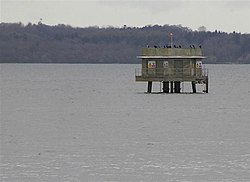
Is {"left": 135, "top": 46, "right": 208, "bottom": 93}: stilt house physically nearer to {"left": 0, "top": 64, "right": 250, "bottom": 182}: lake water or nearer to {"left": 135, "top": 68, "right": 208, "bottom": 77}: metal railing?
{"left": 135, "top": 68, "right": 208, "bottom": 77}: metal railing

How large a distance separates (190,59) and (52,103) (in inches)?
528

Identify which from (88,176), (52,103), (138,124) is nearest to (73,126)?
(138,124)

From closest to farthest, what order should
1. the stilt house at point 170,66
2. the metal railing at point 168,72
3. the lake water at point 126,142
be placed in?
the lake water at point 126,142 → the stilt house at point 170,66 → the metal railing at point 168,72

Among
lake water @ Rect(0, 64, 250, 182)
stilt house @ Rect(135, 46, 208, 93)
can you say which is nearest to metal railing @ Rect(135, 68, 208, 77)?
stilt house @ Rect(135, 46, 208, 93)

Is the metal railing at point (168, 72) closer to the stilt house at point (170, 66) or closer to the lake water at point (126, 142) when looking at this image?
the stilt house at point (170, 66)

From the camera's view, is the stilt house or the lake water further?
the stilt house

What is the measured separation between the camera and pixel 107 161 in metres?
41.7

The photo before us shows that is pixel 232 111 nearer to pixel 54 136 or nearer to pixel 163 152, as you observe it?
pixel 54 136

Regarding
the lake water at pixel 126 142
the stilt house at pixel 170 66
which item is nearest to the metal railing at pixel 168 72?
the stilt house at pixel 170 66

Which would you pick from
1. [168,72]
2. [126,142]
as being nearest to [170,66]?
[168,72]

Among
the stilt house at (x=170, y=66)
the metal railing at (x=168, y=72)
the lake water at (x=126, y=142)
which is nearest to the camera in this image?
the lake water at (x=126, y=142)

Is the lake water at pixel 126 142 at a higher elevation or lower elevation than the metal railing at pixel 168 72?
lower

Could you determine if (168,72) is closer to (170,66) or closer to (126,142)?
(170,66)

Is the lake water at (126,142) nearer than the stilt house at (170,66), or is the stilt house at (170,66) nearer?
the lake water at (126,142)
